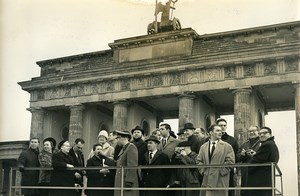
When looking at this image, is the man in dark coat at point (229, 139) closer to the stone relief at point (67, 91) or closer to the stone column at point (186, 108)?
the stone column at point (186, 108)

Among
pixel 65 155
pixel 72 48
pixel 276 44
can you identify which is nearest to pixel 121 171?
pixel 65 155

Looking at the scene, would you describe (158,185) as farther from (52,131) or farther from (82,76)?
(52,131)

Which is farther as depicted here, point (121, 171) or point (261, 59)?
point (261, 59)

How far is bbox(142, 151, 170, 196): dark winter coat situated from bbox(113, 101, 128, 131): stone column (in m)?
15.2

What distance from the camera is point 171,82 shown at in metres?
23.6

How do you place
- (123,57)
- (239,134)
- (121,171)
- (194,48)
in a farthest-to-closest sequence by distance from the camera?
1. (123,57)
2. (194,48)
3. (239,134)
4. (121,171)

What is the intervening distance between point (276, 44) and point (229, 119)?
661 cm

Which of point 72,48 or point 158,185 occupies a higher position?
point 72,48

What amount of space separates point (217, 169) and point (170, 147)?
5.99 feet

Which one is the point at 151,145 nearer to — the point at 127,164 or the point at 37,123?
the point at 127,164

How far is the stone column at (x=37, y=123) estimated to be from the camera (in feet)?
88.3

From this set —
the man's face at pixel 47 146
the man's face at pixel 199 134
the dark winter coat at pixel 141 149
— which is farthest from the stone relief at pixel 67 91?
the dark winter coat at pixel 141 149

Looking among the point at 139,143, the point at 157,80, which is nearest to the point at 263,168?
the point at 139,143

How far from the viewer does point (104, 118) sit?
28.0 m
